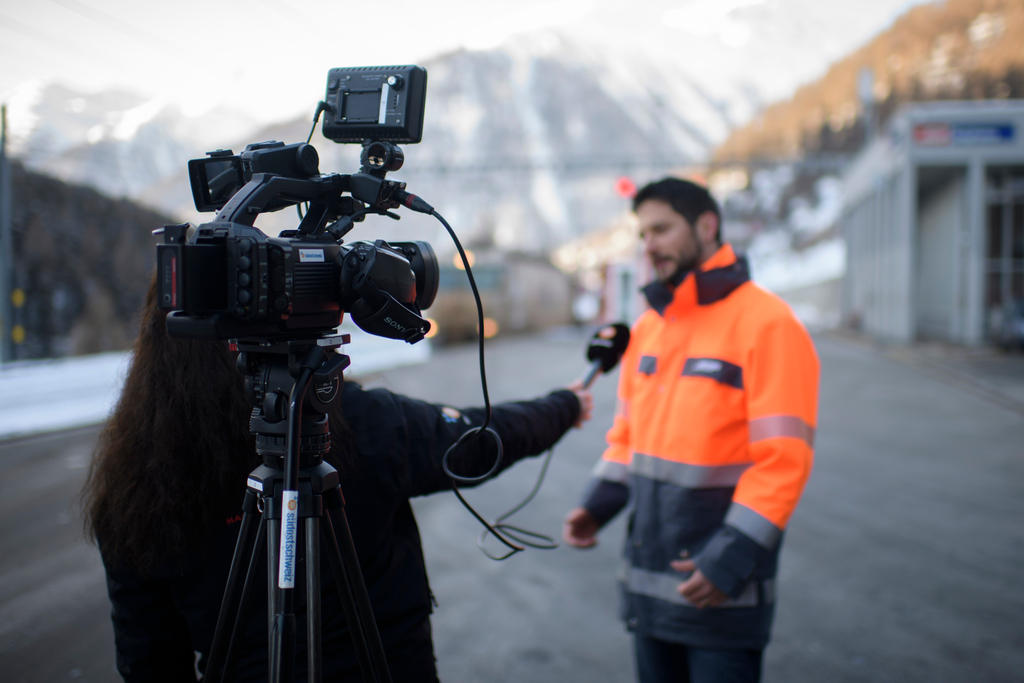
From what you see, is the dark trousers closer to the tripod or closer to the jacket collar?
the jacket collar

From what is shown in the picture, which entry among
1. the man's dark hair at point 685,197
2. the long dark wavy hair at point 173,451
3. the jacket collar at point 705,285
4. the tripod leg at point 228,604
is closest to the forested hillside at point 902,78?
the man's dark hair at point 685,197

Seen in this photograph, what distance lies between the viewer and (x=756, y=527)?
84.9 inches

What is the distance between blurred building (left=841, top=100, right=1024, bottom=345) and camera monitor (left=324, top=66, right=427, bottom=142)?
23701 millimetres

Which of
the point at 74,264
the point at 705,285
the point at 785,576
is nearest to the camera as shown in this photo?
the point at 705,285

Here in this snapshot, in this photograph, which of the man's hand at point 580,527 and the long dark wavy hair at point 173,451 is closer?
the long dark wavy hair at point 173,451

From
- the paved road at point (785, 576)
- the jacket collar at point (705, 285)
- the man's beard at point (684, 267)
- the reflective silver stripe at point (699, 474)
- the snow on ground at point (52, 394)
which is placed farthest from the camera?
the snow on ground at point (52, 394)

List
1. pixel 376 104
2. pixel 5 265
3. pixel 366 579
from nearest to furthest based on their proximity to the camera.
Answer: pixel 376 104 → pixel 366 579 → pixel 5 265

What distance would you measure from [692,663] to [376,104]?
5.88 ft

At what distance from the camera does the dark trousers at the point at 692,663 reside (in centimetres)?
221

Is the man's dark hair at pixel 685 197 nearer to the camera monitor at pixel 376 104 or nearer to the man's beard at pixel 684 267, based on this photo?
the man's beard at pixel 684 267

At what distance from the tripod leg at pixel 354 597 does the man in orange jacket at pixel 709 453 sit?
109 centimetres

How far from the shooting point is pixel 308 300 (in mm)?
1287

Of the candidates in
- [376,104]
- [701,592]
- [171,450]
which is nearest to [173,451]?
[171,450]

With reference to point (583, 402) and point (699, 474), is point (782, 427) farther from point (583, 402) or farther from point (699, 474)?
point (583, 402)
